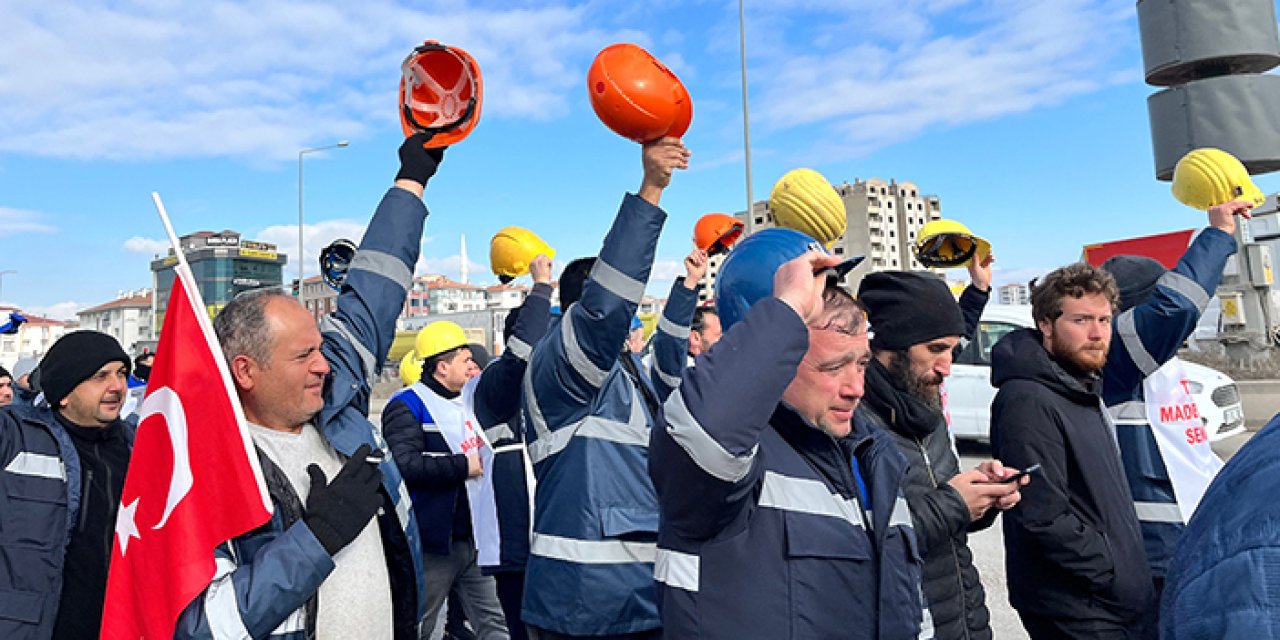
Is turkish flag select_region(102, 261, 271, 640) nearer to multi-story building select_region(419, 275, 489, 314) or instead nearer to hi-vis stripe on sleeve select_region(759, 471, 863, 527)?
hi-vis stripe on sleeve select_region(759, 471, 863, 527)

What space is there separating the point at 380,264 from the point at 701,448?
1.48 m

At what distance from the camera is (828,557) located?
175 cm

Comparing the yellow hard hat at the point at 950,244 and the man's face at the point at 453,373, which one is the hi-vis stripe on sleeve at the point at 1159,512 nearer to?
the yellow hard hat at the point at 950,244

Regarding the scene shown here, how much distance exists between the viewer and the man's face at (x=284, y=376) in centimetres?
215

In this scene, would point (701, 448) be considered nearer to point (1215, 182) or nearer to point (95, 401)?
point (95, 401)

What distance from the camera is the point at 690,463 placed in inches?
60.4

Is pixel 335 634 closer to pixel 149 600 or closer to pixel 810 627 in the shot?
pixel 149 600

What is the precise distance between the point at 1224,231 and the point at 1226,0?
6.84 metres

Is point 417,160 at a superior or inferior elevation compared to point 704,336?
superior

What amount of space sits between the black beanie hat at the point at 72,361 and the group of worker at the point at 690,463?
→ 12 mm

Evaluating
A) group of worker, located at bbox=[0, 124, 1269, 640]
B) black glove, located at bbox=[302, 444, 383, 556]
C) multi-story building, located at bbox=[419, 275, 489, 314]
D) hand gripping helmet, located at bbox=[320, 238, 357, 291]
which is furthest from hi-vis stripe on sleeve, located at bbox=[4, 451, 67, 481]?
multi-story building, located at bbox=[419, 275, 489, 314]

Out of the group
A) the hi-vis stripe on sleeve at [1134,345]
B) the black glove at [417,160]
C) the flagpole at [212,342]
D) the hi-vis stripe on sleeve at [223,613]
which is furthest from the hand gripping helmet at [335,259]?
the hi-vis stripe on sleeve at [1134,345]

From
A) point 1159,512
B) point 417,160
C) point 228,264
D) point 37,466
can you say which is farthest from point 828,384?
point 228,264

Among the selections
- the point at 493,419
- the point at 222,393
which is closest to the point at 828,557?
the point at 222,393
